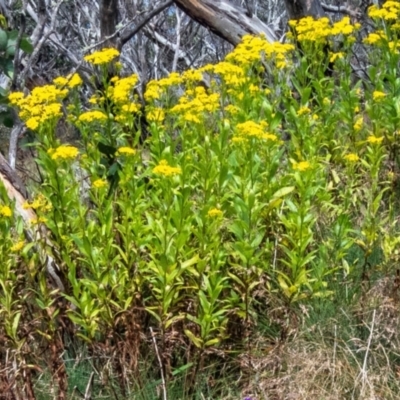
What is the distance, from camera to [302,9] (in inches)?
219

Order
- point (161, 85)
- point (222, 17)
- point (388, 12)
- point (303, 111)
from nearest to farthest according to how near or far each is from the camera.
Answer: point (161, 85), point (303, 111), point (388, 12), point (222, 17)

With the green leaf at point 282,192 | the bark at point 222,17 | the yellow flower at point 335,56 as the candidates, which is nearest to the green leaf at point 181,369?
the green leaf at point 282,192

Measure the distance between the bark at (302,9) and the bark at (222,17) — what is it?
301 mm

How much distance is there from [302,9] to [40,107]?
135 inches

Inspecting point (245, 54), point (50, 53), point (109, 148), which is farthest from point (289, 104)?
point (50, 53)

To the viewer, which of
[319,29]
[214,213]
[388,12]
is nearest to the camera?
[214,213]

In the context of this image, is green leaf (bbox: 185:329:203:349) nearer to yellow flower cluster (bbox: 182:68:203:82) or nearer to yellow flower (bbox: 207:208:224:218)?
yellow flower (bbox: 207:208:224:218)

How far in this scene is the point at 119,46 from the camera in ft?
17.4

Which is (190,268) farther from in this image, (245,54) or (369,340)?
(245,54)

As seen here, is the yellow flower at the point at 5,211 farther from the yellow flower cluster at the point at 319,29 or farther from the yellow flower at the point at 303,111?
the yellow flower cluster at the point at 319,29

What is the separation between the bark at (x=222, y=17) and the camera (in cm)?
Result: 547

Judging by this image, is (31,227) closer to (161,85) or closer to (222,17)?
(161,85)

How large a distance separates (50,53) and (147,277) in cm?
724

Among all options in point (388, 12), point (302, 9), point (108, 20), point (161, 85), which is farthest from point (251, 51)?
point (302, 9)
